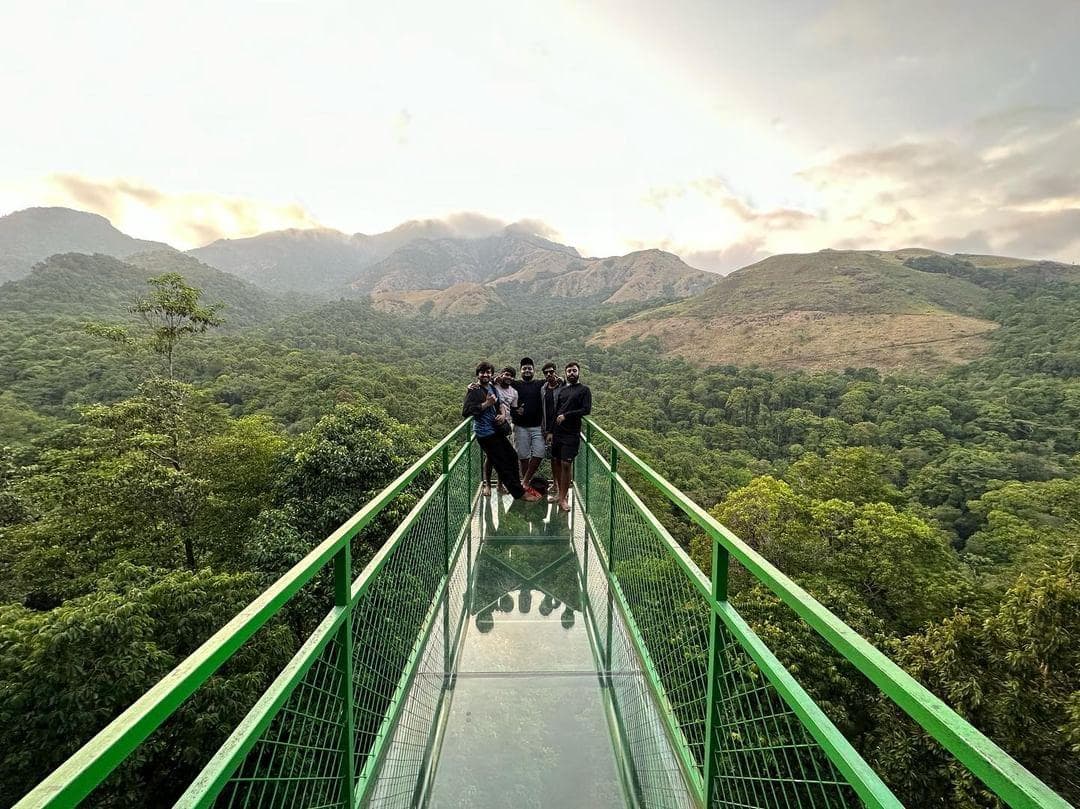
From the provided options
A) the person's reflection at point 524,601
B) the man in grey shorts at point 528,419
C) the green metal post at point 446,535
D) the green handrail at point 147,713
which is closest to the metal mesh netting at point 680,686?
the person's reflection at point 524,601

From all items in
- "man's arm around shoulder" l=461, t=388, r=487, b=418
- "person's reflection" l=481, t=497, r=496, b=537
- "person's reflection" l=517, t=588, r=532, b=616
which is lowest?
"person's reflection" l=517, t=588, r=532, b=616

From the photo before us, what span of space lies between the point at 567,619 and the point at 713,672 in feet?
6.31

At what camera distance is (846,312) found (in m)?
91.2

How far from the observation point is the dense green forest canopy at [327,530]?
24.7ft

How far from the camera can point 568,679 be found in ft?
9.82

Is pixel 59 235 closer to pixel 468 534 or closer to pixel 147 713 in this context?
pixel 468 534

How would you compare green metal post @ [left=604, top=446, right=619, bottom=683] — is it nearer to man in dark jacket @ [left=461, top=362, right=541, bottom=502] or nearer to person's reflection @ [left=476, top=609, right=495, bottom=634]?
person's reflection @ [left=476, top=609, right=495, bottom=634]

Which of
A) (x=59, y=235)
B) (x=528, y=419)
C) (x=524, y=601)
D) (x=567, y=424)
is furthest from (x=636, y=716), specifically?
(x=59, y=235)

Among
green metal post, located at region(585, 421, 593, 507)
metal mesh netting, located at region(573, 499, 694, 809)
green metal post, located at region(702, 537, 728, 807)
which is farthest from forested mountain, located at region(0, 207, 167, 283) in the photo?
green metal post, located at region(702, 537, 728, 807)

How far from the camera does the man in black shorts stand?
17.3ft

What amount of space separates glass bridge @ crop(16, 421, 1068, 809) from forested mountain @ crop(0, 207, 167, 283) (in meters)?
213

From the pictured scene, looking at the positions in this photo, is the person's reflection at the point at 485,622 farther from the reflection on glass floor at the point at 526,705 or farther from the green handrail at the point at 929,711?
the green handrail at the point at 929,711

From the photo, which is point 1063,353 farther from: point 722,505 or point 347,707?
point 347,707

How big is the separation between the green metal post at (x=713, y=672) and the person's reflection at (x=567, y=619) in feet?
5.66
